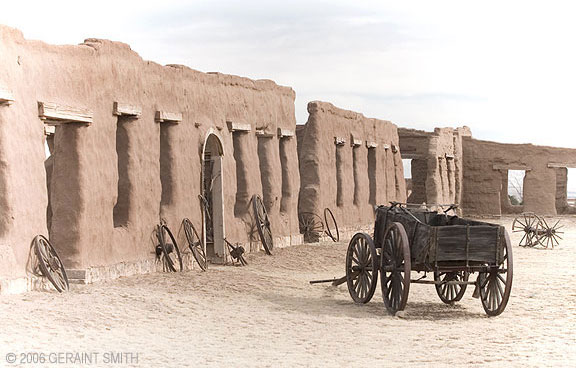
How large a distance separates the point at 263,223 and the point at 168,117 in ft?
14.0

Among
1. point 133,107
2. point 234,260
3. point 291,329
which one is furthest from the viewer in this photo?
point 234,260

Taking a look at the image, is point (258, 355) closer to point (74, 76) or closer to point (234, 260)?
point (74, 76)

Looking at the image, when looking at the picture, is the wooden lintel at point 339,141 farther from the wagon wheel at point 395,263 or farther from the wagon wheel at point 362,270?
the wagon wheel at point 395,263

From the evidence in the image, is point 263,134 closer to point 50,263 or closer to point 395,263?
point 50,263

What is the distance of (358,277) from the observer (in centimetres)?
1230

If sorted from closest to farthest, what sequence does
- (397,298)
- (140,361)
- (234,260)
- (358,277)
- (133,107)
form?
1. (140,361)
2. (397,298)
3. (358,277)
4. (133,107)
5. (234,260)

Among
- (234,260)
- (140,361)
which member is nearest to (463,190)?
(234,260)

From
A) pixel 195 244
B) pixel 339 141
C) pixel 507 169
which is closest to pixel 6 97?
pixel 195 244

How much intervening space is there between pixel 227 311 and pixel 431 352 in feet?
10.4

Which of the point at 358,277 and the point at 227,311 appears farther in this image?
the point at 358,277

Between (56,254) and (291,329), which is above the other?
(56,254)

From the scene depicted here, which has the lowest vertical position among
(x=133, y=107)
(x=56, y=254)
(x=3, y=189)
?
(x=56, y=254)

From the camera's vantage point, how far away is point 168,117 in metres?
15.1

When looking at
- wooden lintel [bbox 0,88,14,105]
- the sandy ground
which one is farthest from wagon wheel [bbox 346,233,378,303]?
wooden lintel [bbox 0,88,14,105]
